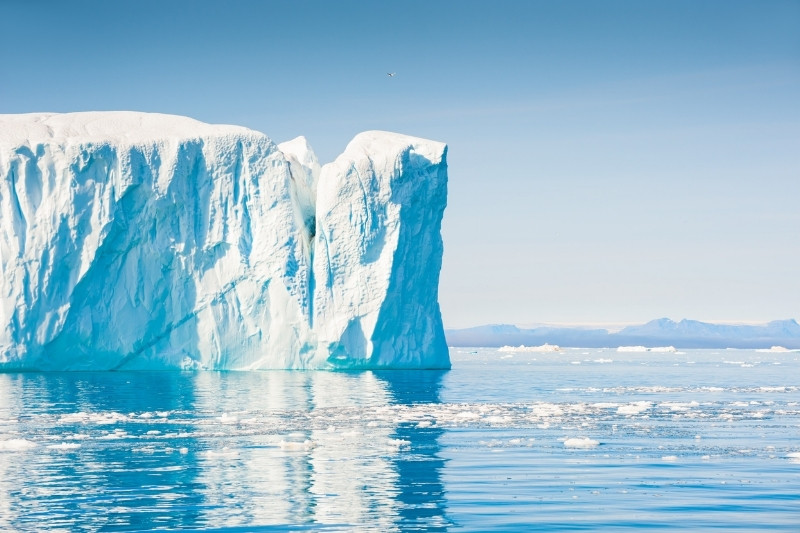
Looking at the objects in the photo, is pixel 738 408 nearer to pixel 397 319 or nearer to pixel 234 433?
pixel 234 433

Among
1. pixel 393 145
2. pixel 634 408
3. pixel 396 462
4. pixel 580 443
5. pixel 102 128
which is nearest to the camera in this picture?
pixel 396 462

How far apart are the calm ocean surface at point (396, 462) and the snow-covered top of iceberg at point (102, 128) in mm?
12723

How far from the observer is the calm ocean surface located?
1126 cm

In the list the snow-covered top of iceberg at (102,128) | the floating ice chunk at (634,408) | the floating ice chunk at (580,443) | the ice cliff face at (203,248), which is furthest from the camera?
the snow-covered top of iceberg at (102,128)

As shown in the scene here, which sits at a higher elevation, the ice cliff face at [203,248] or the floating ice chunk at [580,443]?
the ice cliff face at [203,248]

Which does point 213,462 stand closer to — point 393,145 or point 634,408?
point 634,408

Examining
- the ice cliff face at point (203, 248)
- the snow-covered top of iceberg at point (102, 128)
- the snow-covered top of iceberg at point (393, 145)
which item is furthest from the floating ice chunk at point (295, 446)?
the snow-covered top of iceberg at point (393, 145)

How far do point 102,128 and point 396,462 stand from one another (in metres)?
27.5

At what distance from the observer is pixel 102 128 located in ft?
128

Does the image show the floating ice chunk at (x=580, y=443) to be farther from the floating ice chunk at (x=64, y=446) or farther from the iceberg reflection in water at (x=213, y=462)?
the floating ice chunk at (x=64, y=446)

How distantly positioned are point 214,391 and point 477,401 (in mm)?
→ 7576

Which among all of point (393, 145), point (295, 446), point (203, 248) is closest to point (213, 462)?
point (295, 446)

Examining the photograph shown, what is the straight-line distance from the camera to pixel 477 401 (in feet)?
85.7

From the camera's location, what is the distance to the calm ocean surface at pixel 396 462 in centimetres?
1126
